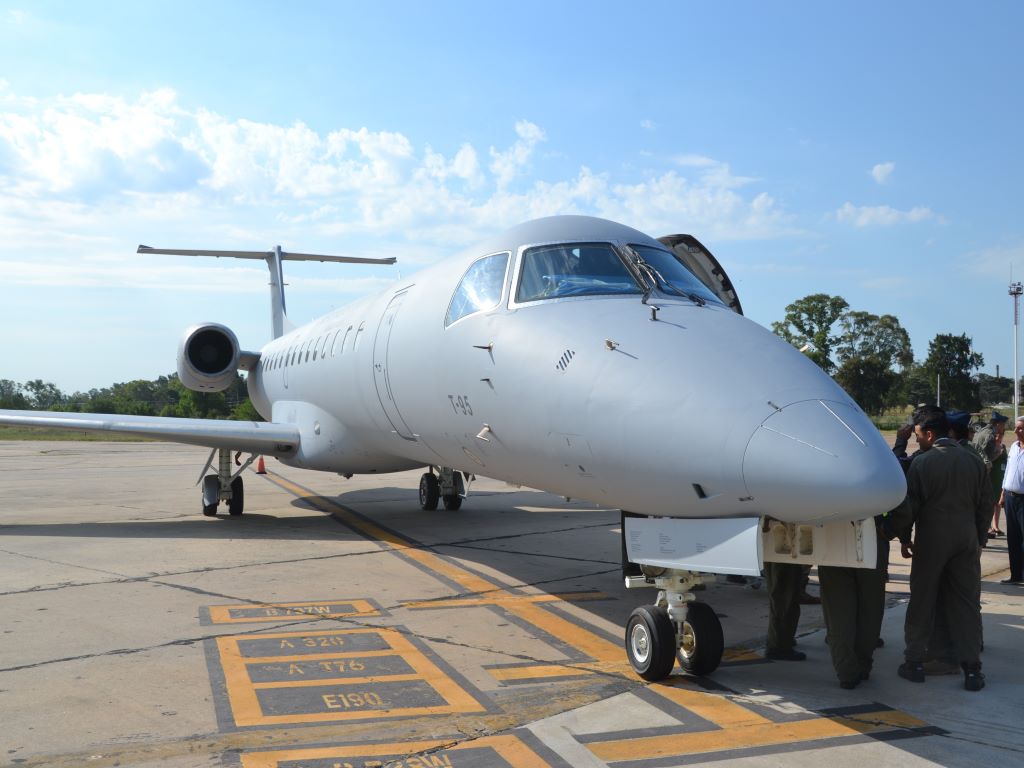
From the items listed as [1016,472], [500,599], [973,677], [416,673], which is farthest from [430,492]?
[973,677]

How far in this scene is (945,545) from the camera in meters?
5.49

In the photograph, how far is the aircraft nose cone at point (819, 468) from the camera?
4.24 m

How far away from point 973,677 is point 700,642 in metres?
1.67

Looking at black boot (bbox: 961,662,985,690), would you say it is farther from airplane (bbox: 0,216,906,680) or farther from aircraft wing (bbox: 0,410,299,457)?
aircraft wing (bbox: 0,410,299,457)

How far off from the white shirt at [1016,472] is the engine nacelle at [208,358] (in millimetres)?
12954

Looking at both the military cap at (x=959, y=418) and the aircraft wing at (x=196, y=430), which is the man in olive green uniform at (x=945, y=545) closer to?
the military cap at (x=959, y=418)

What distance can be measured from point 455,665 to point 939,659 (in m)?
3.19

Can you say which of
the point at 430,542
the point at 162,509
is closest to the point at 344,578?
the point at 430,542

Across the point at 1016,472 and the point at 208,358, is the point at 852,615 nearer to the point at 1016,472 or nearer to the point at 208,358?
the point at 1016,472

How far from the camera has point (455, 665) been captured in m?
5.73

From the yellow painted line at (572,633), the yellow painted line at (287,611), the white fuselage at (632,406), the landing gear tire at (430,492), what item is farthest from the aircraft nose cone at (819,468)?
the landing gear tire at (430,492)

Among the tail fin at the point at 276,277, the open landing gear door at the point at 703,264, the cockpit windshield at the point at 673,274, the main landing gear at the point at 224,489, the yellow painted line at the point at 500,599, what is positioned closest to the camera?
the cockpit windshield at the point at 673,274

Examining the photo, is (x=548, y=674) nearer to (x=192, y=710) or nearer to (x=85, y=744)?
(x=192, y=710)

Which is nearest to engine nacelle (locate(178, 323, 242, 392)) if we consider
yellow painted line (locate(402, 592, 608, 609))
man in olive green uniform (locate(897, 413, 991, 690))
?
yellow painted line (locate(402, 592, 608, 609))
